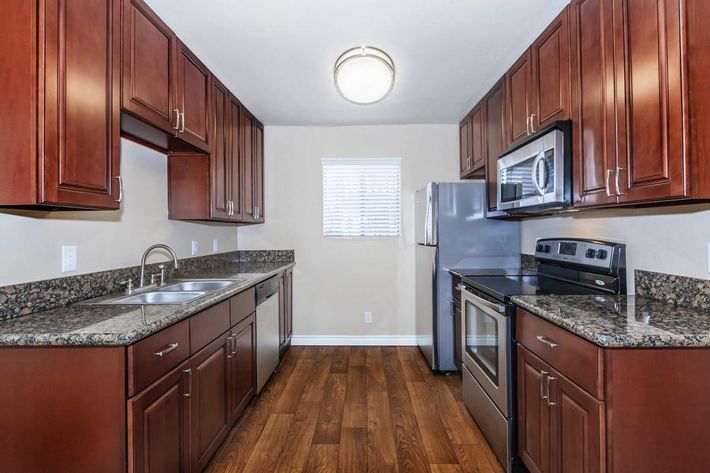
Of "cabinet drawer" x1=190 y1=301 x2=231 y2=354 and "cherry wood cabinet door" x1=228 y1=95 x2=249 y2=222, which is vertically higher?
"cherry wood cabinet door" x1=228 y1=95 x2=249 y2=222

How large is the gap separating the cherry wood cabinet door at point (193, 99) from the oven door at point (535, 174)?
2.13 metres

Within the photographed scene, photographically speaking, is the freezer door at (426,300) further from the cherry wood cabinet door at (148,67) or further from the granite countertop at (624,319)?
the cherry wood cabinet door at (148,67)

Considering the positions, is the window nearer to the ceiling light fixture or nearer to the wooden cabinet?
the wooden cabinet

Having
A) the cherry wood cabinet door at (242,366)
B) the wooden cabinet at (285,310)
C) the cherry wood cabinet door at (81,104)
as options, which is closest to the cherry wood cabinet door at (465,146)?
the wooden cabinet at (285,310)

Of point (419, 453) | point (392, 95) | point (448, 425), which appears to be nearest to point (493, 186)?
point (392, 95)

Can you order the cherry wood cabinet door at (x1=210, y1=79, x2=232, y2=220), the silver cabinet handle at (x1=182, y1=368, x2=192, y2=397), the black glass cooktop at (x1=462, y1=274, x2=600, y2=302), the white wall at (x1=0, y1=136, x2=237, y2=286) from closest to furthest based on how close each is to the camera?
1. the white wall at (x1=0, y1=136, x2=237, y2=286)
2. the silver cabinet handle at (x1=182, y1=368, x2=192, y2=397)
3. the black glass cooktop at (x1=462, y1=274, x2=600, y2=302)
4. the cherry wood cabinet door at (x1=210, y1=79, x2=232, y2=220)

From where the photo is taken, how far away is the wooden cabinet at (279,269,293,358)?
10.9 feet

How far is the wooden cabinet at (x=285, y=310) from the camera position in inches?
131

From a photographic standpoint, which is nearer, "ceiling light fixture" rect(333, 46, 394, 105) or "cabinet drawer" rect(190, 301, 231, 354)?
"cabinet drawer" rect(190, 301, 231, 354)

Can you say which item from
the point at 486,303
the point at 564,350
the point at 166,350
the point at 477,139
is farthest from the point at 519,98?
the point at 166,350

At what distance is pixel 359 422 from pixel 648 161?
7.19ft

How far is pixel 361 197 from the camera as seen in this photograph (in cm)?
389

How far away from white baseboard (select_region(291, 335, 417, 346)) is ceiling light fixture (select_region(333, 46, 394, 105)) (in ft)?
8.51

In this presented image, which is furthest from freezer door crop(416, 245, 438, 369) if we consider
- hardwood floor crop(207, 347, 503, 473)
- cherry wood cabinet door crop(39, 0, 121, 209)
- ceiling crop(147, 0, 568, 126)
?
cherry wood cabinet door crop(39, 0, 121, 209)
